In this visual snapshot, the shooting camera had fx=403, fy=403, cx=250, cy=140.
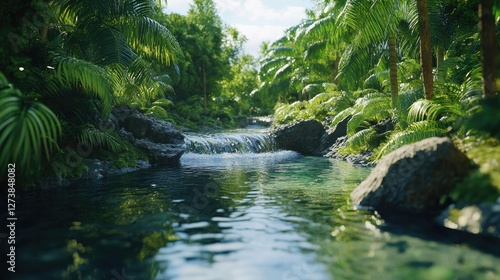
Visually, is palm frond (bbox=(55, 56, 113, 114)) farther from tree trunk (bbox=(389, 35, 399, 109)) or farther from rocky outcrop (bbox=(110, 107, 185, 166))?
tree trunk (bbox=(389, 35, 399, 109))

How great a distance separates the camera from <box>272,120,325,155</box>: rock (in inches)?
785

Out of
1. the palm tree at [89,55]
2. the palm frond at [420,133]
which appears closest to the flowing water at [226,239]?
the palm frond at [420,133]

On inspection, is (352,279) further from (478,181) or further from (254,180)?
(254,180)

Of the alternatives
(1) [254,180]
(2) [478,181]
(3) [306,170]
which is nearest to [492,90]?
(2) [478,181]

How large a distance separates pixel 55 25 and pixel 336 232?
10.1m

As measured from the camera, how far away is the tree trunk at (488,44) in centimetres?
572

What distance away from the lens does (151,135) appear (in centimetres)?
1548

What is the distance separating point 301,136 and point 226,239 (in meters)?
15.4

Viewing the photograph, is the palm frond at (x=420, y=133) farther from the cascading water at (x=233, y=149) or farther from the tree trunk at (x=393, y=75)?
the cascading water at (x=233, y=149)

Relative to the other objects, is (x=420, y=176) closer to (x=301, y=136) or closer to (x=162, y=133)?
(x=162, y=133)

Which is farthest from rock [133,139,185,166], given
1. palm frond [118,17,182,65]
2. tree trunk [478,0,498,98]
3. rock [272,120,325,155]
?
tree trunk [478,0,498,98]

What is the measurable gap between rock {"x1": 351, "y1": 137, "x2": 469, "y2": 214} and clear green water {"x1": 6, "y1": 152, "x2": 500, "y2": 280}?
0.46 m

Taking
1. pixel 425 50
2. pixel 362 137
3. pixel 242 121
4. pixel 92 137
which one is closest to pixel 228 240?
pixel 92 137

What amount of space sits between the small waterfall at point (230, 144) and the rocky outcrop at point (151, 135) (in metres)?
2.84
